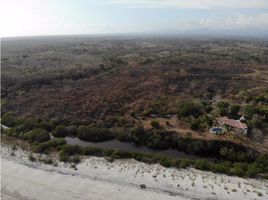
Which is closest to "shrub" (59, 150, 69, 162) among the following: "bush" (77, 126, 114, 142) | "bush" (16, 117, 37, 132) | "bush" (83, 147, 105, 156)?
"bush" (83, 147, 105, 156)

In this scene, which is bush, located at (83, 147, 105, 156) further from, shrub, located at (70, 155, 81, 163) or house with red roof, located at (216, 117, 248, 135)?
house with red roof, located at (216, 117, 248, 135)

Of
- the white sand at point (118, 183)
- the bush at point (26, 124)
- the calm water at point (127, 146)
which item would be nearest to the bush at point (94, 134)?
the calm water at point (127, 146)

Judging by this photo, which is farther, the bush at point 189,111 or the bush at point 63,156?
the bush at point 189,111

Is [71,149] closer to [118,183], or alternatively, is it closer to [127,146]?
[127,146]

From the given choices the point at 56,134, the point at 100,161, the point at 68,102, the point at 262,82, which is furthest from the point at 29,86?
the point at 262,82

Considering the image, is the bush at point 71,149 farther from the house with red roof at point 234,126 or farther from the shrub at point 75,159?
the house with red roof at point 234,126
